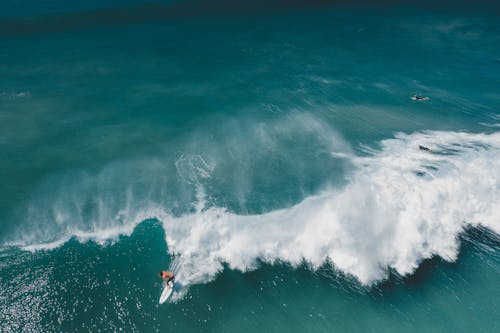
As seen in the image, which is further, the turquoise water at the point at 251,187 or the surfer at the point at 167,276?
the turquoise water at the point at 251,187

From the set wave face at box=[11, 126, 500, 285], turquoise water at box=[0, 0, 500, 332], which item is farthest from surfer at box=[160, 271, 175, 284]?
wave face at box=[11, 126, 500, 285]

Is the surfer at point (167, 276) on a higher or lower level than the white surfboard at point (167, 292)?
higher

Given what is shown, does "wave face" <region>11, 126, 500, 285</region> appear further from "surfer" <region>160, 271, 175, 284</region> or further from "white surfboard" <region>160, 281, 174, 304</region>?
"surfer" <region>160, 271, 175, 284</region>

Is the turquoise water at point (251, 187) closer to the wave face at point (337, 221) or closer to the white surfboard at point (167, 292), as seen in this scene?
the wave face at point (337, 221)

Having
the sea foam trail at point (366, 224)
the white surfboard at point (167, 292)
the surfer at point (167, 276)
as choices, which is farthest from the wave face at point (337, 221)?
the surfer at point (167, 276)

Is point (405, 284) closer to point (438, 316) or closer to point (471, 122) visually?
point (438, 316)

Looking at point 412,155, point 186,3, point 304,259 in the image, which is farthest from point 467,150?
point 186,3
